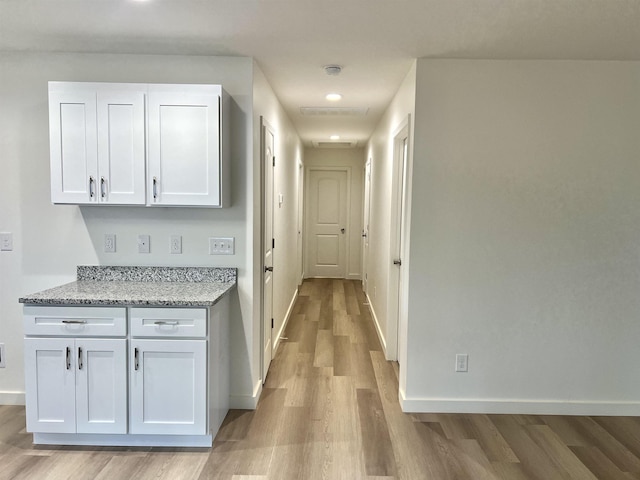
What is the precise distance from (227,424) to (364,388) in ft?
3.57

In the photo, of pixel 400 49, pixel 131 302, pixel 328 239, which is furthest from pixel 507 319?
pixel 328 239

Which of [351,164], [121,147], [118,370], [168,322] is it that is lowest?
[118,370]

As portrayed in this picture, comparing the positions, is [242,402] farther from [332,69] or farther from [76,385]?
[332,69]

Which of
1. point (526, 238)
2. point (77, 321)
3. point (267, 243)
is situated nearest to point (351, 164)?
point (267, 243)

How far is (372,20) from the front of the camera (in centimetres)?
207

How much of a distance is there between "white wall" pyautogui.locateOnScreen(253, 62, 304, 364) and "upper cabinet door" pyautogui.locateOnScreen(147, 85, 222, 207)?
39 cm

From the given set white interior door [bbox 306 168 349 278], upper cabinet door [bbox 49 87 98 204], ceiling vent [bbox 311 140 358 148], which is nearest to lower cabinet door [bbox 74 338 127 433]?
upper cabinet door [bbox 49 87 98 204]

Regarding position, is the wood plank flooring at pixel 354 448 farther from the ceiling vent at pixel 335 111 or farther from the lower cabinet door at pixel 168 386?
the ceiling vent at pixel 335 111

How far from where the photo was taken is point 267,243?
323 cm

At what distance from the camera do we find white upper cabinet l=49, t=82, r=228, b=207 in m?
2.38

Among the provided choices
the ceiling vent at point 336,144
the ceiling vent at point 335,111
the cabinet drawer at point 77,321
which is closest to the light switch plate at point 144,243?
the cabinet drawer at point 77,321

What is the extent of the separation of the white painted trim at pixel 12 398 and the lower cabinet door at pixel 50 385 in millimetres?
674

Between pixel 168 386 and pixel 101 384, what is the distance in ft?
1.21

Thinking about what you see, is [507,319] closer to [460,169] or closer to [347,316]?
[460,169]
